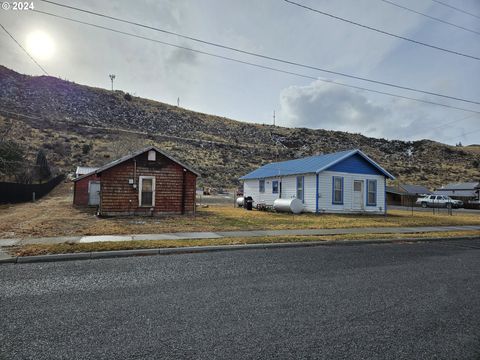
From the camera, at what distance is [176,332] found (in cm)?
431

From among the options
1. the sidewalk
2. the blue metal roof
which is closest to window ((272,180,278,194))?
the blue metal roof

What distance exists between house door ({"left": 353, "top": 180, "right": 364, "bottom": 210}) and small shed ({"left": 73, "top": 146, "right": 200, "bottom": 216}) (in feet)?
41.2

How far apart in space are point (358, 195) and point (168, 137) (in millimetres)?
54893

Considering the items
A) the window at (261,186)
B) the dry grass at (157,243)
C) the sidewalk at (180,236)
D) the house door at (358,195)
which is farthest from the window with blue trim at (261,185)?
the dry grass at (157,243)

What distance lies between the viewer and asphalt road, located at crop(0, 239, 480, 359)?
391 cm

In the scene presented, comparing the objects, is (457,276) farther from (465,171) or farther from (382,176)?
(465,171)

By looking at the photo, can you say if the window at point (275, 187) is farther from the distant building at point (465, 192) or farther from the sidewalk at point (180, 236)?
the distant building at point (465, 192)

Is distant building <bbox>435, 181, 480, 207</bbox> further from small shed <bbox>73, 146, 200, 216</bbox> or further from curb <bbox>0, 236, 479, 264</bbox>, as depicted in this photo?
curb <bbox>0, 236, 479, 264</bbox>

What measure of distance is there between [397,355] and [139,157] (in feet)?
62.0

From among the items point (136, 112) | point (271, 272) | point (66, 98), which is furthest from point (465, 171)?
point (66, 98)

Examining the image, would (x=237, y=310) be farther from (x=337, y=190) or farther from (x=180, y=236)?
(x=337, y=190)

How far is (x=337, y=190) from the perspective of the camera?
2542 centimetres

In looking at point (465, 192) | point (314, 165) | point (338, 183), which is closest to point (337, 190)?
point (338, 183)

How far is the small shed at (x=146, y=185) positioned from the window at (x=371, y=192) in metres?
14.0
